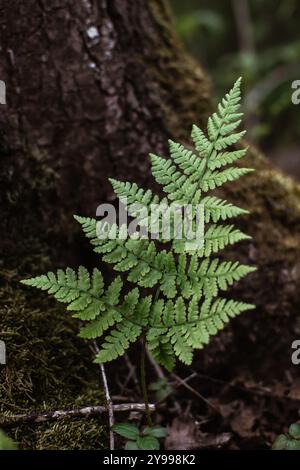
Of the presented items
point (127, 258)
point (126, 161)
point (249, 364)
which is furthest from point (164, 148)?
point (249, 364)

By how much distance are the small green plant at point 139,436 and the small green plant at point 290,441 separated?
48 centimetres

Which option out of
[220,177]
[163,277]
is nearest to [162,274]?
[163,277]

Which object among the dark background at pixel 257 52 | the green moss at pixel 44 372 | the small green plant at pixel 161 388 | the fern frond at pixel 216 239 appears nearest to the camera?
the fern frond at pixel 216 239

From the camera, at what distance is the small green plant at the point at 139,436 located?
1.79 metres

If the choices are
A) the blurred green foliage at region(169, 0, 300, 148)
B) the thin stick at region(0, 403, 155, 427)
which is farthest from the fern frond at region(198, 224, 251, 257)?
the blurred green foliage at region(169, 0, 300, 148)

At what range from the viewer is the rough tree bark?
2303mm

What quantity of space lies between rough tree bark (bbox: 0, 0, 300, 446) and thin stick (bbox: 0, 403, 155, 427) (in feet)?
0.97

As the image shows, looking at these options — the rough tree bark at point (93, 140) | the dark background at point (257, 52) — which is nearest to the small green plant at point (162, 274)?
the rough tree bark at point (93, 140)

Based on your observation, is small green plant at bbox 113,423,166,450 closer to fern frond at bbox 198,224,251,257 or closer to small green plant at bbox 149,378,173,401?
small green plant at bbox 149,378,173,401

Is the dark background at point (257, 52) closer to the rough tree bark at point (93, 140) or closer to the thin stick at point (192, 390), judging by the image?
the rough tree bark at point (93, 140)

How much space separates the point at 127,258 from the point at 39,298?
0.65 meters

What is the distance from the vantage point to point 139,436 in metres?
1.83

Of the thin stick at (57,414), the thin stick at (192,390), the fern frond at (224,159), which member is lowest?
the thin stick at (192,390)

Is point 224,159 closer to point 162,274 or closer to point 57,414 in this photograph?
point 162,274
